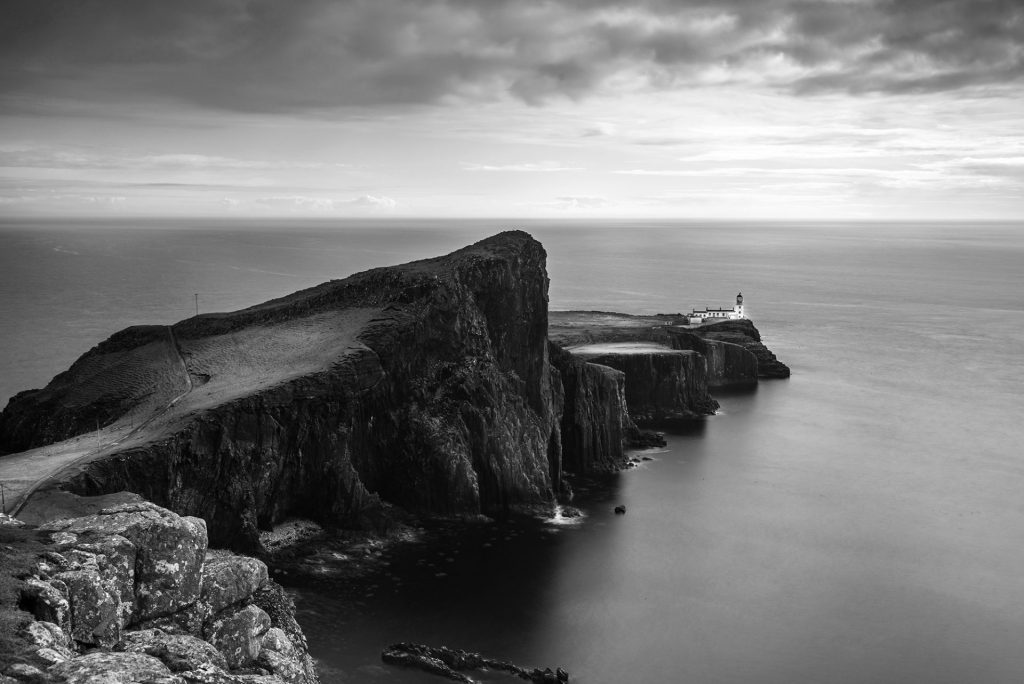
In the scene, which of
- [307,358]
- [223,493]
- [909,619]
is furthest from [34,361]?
[909,619]

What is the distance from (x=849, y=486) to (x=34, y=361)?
3956 inches

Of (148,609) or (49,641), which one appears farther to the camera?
(148,609)

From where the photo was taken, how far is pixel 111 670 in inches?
910

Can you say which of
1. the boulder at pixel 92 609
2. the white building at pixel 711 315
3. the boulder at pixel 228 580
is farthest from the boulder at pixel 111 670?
the white building at pixel 711 315

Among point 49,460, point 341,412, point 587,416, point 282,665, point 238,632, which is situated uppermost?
point 341,412

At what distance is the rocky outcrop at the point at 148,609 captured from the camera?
24797mm

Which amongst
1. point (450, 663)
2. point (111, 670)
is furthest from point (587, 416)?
point (111, 670)

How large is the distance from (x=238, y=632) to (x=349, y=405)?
1321 inches

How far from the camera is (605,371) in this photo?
89.2 meters

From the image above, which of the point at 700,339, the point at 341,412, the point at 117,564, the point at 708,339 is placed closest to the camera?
the point at 117,564

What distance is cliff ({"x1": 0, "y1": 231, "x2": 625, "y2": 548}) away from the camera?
Answer: 192 ft

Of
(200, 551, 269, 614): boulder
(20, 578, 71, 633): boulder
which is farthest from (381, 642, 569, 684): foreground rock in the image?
(20, 578, 71, 633): boulder

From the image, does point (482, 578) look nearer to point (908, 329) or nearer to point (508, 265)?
point (508, 265)

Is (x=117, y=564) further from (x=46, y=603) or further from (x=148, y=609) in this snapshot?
(x=46, y=603)
